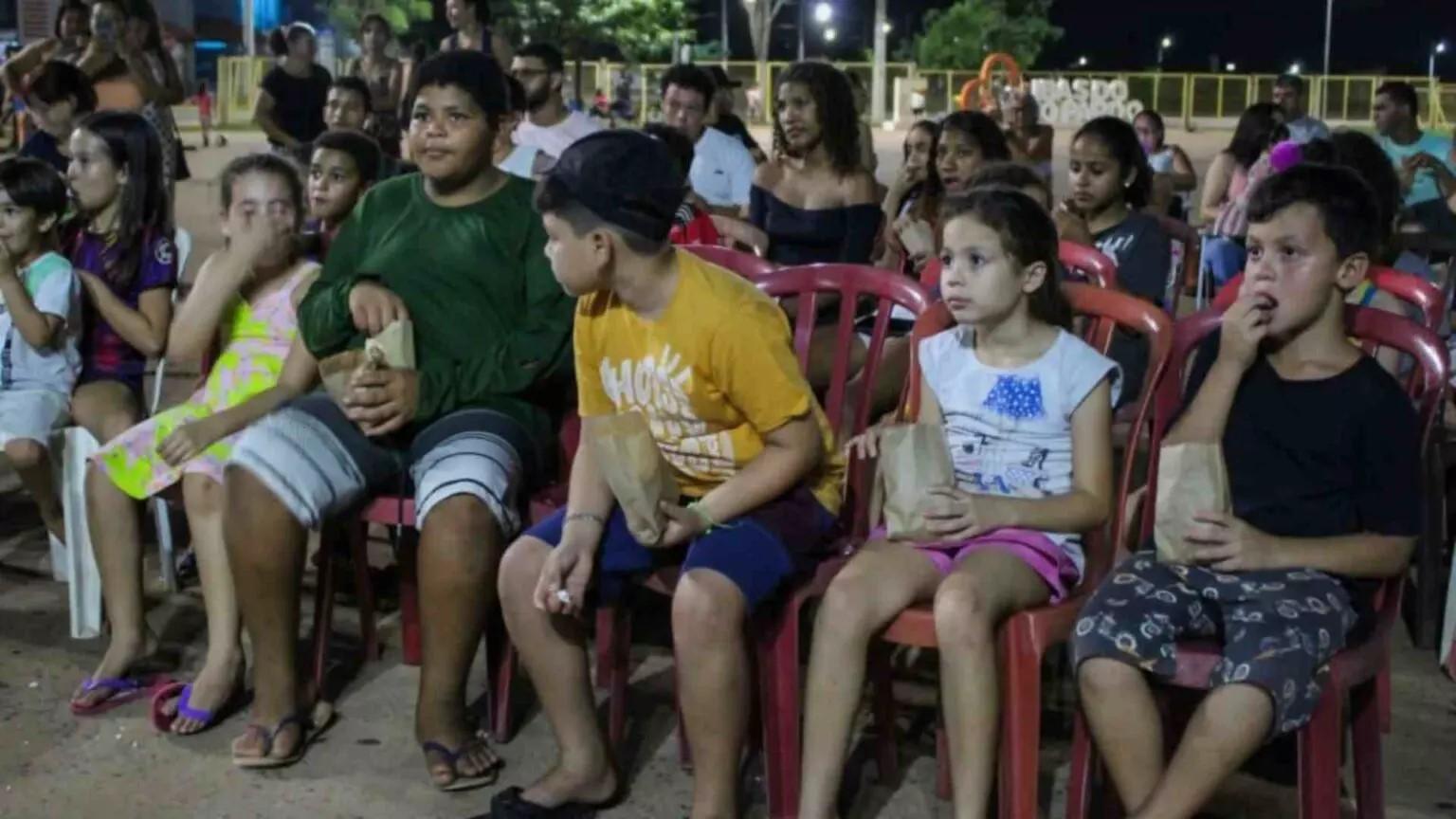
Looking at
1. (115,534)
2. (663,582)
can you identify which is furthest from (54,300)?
(663,582)

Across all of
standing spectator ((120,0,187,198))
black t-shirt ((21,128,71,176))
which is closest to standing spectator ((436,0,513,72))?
standing spectator ((120,0,187,198))

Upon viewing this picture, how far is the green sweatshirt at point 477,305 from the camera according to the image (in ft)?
12.8

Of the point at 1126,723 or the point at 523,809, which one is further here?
the point at 523,809

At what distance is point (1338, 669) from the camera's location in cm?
296

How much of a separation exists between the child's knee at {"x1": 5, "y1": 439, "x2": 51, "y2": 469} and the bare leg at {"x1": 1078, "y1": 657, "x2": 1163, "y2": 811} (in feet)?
10.0

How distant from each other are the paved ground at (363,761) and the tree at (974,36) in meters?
52.3

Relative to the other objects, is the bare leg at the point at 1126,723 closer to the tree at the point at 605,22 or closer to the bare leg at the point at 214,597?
the bare leg at the point at 214,597

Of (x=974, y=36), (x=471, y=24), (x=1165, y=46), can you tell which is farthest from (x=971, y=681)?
(x=1165, y=46)

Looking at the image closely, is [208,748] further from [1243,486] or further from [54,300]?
[1243,486]

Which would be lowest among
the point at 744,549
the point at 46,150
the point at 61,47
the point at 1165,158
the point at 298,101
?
the point at 744,549

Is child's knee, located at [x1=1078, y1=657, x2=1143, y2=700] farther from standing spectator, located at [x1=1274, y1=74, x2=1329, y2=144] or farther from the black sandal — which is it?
standing spectator, located at [x1=1274, y1=74, x2=1329, y2=144]

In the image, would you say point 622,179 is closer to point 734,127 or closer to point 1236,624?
point 1236,624

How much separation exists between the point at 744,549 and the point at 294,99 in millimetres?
7031

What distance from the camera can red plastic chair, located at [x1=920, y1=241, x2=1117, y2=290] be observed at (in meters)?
4.45
